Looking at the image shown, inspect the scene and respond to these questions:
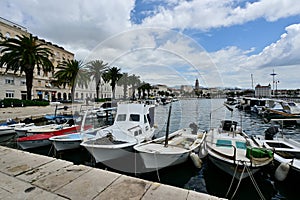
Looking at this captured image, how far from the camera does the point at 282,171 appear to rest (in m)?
6.29

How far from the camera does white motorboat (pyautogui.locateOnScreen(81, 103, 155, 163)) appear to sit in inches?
277

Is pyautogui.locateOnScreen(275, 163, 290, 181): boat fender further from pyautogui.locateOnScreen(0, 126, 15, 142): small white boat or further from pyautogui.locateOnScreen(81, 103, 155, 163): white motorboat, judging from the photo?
pyautogui.locateOnScreen(0, 126, 15, 142): small white boat

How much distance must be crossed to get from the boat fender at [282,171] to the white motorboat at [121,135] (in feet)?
18.1

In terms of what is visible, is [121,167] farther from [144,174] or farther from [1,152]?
[1,152]

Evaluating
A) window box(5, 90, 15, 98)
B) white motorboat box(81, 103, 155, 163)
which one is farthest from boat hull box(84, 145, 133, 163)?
window box(5, 90, 15, 98)

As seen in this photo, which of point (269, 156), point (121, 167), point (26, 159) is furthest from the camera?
point (121, 167)

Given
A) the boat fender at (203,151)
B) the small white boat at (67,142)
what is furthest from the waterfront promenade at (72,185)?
the boat fender at (203,151)

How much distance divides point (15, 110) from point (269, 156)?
27315 millimetres

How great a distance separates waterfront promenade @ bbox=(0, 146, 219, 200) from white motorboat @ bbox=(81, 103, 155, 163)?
2816 mm

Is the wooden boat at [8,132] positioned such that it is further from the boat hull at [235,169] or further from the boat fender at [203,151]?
the boat hull at [235,169]

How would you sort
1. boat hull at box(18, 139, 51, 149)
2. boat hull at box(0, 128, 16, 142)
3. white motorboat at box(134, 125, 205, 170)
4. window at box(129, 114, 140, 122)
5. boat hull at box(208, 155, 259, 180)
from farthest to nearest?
boat hull at box(0, 128, 16, 142) → boat hull at box(18, 139, 51, 149) → window at box(129, 114, 140, 122) → white motorboat at box(134, 125, 205, 170) → boat hull at box(208, 155, 259, 180)

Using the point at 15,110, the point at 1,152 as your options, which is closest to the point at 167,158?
the point at 1,152

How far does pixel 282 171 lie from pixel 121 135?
21.3ft

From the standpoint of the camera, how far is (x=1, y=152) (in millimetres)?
5320
